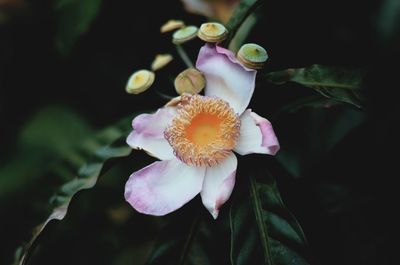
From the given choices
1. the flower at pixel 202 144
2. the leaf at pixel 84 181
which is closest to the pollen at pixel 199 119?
the flower at pixel 202 144

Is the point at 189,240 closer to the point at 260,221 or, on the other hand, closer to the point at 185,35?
the point at 260,221

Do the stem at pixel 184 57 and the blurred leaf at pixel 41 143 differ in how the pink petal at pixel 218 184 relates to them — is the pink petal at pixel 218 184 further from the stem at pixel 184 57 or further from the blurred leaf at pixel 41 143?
the blurred leaf at pixel 41 143

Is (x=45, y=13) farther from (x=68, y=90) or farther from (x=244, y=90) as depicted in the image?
(x=244, y=90)

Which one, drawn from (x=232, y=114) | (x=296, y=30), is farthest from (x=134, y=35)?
(x=232, y=114)

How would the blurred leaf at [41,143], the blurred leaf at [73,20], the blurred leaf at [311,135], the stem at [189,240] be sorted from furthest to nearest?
1. the blurred leaf at [41,143]
2. the blurred leaf at [73,20]
3. the blurred leaf at [311,135]
4. the stem at [189,240]

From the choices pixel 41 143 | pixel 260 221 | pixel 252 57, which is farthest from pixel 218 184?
pixel 41 143

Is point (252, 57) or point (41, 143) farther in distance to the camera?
point (41, 143)
